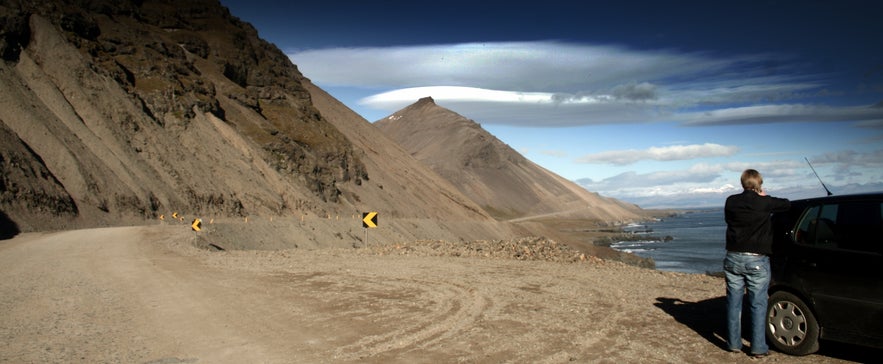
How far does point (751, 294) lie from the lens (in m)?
7.33

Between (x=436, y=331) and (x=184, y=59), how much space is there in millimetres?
52912

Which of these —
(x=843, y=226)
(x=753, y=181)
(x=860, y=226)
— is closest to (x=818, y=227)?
(x=843, y=226)

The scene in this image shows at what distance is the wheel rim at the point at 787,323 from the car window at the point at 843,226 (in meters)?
0.81

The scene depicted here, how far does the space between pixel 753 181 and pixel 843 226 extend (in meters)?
1.06

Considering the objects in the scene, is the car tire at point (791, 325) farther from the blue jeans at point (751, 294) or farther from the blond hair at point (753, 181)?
the blond hair at point (753, 181)

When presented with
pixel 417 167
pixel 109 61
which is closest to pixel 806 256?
pixel 109 61

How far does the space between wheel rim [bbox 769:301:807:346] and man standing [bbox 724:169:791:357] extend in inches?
12.3

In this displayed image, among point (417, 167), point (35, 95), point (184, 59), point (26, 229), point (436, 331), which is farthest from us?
point (417, 167)

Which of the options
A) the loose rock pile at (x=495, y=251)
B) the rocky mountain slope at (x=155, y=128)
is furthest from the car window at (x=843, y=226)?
the rocky mountain slope at (x=155, y=128)

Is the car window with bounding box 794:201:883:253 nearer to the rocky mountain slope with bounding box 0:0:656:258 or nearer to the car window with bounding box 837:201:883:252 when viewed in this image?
the car window with bounding box 837:201:883:252

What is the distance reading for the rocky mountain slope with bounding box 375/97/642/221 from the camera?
152m

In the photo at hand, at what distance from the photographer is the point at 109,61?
1812 inches

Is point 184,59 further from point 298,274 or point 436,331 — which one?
point 436,331

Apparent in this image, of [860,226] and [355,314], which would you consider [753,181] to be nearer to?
[860,226]
